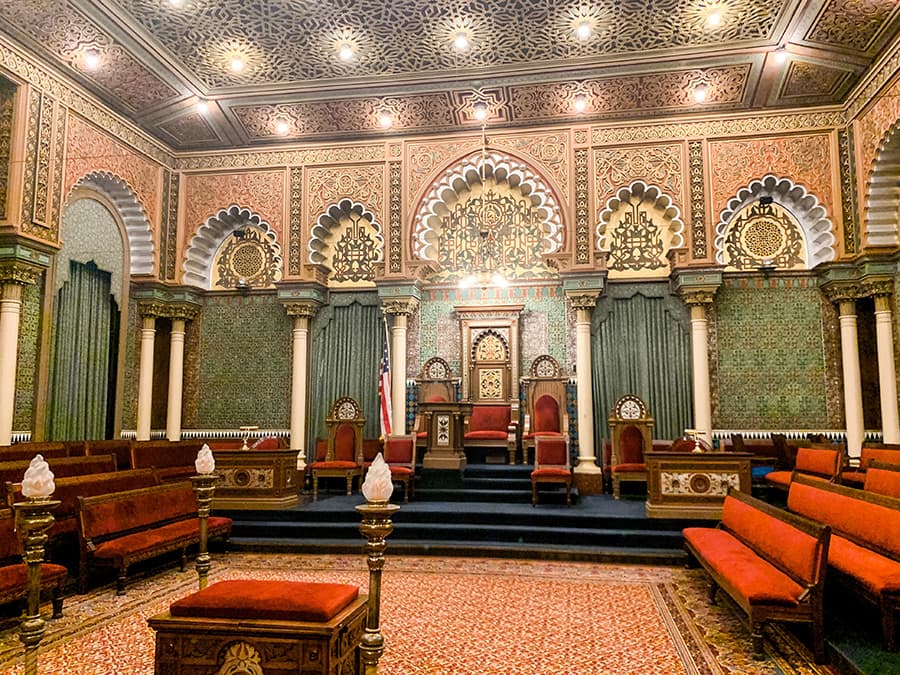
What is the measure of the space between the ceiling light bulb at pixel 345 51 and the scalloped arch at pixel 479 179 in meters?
2.42

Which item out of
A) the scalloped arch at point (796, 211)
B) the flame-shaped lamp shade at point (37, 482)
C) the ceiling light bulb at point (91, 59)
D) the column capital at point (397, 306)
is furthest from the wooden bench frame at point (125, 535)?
the scalloped arch at point (796, 211)

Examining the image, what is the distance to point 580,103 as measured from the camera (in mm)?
9547

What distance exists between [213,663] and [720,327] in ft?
28.5

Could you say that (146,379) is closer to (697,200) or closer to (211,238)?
(211,238)

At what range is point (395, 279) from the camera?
10.1m

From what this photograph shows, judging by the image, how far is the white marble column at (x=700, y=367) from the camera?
9203 mm

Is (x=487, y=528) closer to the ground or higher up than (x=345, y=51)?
closer to the ground

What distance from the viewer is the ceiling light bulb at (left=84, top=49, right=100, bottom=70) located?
8102 mm

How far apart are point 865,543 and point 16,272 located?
880 cm

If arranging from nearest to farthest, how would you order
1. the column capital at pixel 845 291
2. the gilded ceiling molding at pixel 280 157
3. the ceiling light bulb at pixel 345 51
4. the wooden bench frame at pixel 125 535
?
1. the wooden bench frame at pixel 125 535
2. the ceiling light bulb at pixel 345 51
3. the column capital at pixel 845 291
4. the gilded ceiling molding at pixel 280 157

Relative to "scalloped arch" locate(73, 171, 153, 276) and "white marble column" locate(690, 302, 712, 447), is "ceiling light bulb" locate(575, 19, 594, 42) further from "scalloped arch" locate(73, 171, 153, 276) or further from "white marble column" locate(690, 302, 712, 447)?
"scalloped arch" locate(73, 171, 153, 276)

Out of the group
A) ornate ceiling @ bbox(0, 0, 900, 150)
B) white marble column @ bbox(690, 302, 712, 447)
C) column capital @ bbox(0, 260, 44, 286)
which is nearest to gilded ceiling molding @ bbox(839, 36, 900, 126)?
ornate ceiling @ bbox(0, 0, 900, 150)

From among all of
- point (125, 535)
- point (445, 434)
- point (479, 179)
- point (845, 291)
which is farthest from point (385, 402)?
point (845, 291)

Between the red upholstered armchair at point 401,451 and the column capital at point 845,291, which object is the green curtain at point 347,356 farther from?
the column capital at point 845,291
